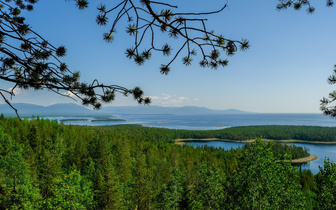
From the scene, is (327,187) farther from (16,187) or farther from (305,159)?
(305,159)

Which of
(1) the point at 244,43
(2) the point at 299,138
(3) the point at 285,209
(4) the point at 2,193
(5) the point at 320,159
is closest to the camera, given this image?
(1) the point at 244,43

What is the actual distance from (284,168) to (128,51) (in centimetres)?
1699

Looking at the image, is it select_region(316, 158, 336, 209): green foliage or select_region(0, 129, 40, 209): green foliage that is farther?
select_region(0, 129, 40, 209): green foliage

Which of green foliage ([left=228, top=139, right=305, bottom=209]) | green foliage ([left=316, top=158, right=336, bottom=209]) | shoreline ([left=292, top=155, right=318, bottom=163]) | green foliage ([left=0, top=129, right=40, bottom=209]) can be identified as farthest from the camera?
shoreline ([left=292, top=155, right=318, bottom=163])

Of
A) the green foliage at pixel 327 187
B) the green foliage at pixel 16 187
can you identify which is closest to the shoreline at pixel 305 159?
the green foliage at pixel 327 187

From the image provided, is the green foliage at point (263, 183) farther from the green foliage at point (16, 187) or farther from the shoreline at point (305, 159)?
the shoreline at point (305, 159)

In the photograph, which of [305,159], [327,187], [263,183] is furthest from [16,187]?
[305,159]

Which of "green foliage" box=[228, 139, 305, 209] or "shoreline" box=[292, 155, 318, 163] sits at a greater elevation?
"green foliage" box=[228, 139, 305, 209]

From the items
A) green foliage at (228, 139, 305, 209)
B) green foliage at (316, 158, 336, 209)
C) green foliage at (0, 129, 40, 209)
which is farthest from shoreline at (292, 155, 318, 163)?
green foliage at (0, 129, 40, 209)

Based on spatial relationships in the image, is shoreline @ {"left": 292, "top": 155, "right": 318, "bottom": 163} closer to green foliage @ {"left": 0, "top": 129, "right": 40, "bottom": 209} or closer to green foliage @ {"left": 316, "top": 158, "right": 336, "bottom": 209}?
green foliage @ {"left": 316, "top": 158, "right": 336, "bottom": 209}

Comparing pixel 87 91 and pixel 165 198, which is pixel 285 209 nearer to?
pixel 165 198

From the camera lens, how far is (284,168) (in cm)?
1605

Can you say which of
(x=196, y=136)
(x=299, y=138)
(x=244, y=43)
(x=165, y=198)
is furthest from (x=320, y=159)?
(x=244, y=43)

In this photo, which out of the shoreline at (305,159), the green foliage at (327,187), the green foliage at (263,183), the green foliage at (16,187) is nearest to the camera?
the green foliage at (327,187)
